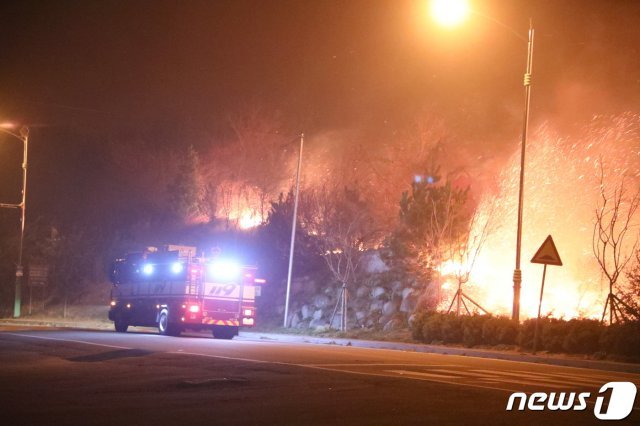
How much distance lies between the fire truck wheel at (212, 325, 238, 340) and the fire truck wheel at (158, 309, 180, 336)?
1.53 meters

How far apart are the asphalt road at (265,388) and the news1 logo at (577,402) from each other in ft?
0.45

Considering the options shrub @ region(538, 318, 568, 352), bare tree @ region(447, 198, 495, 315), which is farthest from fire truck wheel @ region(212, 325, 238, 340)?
shrub @ region(538, 318, 568, 352)

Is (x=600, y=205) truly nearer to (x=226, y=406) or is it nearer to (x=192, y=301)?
(x=192, y=301)

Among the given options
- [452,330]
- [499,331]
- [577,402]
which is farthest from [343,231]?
[577,402]

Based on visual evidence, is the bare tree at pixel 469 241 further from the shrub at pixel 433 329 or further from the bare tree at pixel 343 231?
the bare tree at pixel 343 231

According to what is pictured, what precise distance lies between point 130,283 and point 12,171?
3807 centimetres

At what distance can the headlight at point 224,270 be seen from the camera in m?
30.1

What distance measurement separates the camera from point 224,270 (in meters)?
30.3

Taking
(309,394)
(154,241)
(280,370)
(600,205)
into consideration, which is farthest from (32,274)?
(309,394)

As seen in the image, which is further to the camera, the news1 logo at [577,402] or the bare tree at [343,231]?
the bare tree at [343,231]

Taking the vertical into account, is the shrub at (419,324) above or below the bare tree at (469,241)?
below

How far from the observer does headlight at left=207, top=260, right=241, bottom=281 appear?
98.7 feet

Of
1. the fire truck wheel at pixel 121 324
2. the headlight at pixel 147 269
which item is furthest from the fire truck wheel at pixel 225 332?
the fire truck wheel at pixel 121 324

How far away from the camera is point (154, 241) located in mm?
59562
